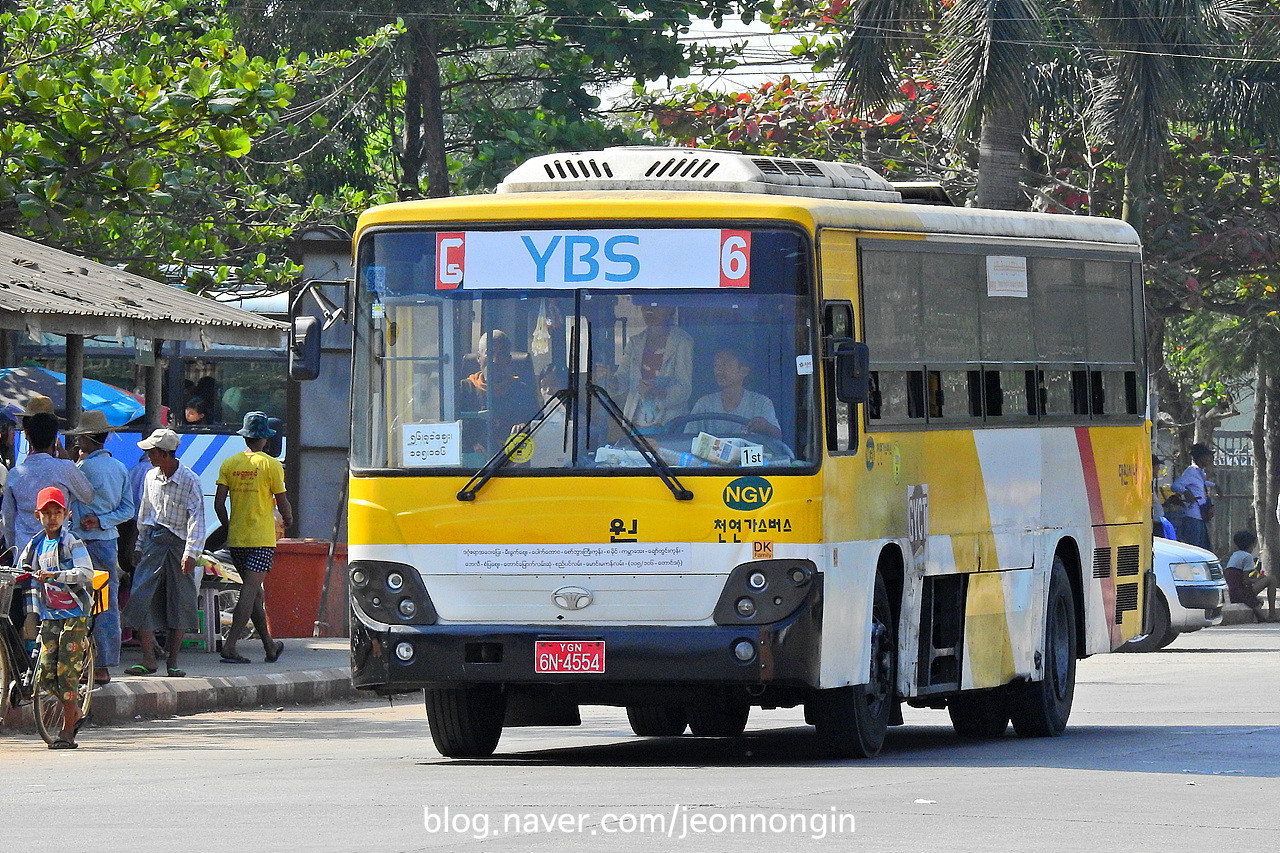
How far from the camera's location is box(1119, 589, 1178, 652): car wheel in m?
23.1

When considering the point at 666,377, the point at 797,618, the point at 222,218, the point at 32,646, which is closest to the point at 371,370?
the point at 666,377

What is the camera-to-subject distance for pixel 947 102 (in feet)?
80.5

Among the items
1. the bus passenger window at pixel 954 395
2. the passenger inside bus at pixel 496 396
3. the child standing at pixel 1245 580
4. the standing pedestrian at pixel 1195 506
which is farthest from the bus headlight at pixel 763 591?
the child standing at pixel 1245 580

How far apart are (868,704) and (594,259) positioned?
270 centimetres

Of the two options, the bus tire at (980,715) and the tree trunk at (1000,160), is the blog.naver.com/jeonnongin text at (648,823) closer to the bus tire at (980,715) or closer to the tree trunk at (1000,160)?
the bus tire at (980,715)

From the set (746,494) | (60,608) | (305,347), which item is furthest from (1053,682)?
(60,608)

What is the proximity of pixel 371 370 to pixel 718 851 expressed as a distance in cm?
432

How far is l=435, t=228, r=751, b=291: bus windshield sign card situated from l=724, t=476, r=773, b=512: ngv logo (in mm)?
991

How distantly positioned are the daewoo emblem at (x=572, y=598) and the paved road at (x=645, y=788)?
0.81 m

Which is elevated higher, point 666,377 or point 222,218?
point 222,218

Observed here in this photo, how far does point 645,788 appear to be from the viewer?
34.1 feet

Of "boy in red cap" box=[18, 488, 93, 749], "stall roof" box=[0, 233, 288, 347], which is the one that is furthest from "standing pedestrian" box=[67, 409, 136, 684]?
"boy in red cap" box=[18, 488, 93, 749]

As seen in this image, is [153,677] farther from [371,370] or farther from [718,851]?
[718,851]

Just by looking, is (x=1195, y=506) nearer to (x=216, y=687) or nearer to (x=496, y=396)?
(x=216, y=687)
